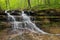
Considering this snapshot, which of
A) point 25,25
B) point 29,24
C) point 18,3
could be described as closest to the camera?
point 25,25

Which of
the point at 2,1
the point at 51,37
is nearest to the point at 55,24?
the point at 51,37

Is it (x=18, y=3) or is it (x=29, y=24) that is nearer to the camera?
(x=29, y=24)

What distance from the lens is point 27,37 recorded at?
12.8 meters

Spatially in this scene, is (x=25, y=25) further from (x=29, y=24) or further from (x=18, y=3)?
(x=18, y=3)

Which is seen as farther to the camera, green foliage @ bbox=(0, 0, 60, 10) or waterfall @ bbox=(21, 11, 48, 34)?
green foliage @ bbox=(0, 0, 60, 10)

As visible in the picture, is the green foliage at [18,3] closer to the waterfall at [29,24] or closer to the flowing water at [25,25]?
the waterfall at [29,24]

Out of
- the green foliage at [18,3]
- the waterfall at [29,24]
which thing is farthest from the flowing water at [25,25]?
the green foliage at [18,3]

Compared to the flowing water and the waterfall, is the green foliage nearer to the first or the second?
the waterfall

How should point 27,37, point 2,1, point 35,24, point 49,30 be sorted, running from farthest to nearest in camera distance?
point 2,1 → point 35,24 → point 49,30 → point 27,37

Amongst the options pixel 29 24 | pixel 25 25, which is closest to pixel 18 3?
pixel 29 24

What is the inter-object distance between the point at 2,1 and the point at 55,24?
53.8 ft

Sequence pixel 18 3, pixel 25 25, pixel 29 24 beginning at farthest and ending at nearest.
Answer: pixel 18 3 → pixel 29 24 → pixel 25 25

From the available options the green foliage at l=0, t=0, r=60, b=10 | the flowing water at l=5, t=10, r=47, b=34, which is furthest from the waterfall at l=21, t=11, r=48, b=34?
the green foliage at l=0, t=0, r=60, b=10

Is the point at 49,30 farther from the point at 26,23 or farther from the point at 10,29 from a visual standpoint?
the point at 10,29
